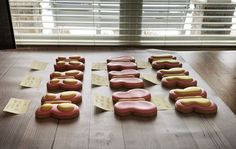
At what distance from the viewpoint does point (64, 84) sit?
3.17ft

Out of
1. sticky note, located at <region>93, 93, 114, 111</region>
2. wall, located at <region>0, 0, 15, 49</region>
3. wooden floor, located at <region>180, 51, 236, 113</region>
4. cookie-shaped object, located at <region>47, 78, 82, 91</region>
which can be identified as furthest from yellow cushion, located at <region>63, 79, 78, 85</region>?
wall, located at <region>0, 0, 15, 49</region>

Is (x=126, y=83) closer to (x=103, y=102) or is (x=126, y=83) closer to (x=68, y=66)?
(x=103, y=102)

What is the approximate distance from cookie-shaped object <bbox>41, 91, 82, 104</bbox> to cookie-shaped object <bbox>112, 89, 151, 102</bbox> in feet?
0.39

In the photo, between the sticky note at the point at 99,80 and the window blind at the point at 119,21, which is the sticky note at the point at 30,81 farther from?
the window blind at the point at 119,21

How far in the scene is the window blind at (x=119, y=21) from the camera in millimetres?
1721

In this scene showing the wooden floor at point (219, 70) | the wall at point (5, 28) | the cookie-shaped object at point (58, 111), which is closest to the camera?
the cookie-shaped object at point (58, 111)

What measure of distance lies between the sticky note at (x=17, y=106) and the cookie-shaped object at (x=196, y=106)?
1.60ft

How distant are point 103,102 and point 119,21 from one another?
985 millimetres

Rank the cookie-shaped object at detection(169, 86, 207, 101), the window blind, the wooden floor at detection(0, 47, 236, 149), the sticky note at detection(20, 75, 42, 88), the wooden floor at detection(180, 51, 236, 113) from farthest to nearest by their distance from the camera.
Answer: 1. the window blind
2. the wooden floor at detection(180, 51, 236, 113)
3. the sticky note at detection(20, 75, 42, 88)
4. the cookie-shaped object at detection(169, 86, 207, 101)
5. the wooden floor at detection(0, 47, 236, 149)

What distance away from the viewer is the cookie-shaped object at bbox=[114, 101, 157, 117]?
2.70 ft

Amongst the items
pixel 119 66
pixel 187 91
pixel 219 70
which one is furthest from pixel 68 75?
pixel 219 70

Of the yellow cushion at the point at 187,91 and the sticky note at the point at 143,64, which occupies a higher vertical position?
the sticky note at the point at 143,64

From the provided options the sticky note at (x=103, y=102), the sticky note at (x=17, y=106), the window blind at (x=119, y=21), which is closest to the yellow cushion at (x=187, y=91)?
the sticky note at (x=103, y=102)

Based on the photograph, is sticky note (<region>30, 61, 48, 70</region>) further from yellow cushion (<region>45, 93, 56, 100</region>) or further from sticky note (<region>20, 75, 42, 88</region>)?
yellow cushion (<region>45, 93, 56, 100</region>)
